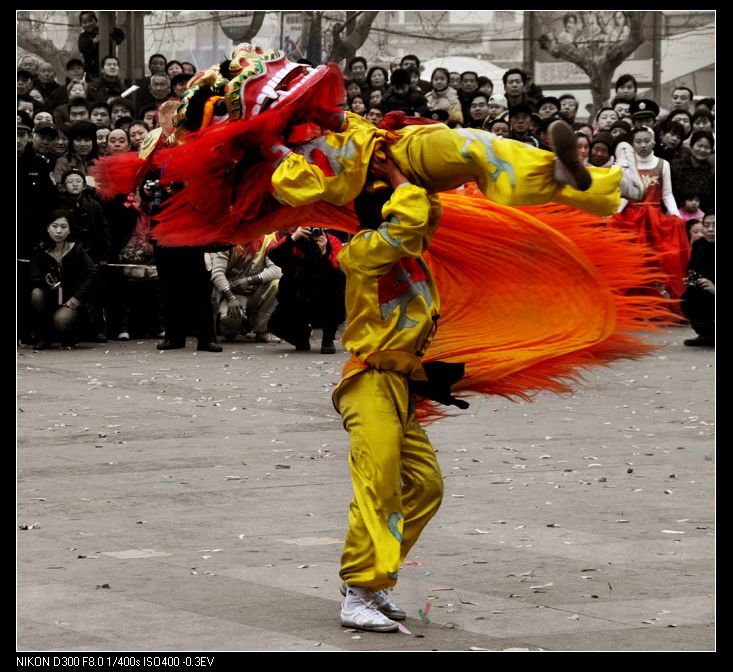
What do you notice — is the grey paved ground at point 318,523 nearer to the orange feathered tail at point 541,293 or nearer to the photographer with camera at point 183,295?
the orange feathered tail at point 541,293

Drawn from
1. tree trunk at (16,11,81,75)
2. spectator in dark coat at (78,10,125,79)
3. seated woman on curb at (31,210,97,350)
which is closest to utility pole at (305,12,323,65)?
spectator in dark coat at (78,10,125,79)

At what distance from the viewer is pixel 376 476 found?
5113mm

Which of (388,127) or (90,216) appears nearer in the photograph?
(388,127)

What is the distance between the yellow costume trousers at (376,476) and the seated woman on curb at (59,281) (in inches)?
335

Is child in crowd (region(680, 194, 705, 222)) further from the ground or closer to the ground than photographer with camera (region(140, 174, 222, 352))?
further from the ground

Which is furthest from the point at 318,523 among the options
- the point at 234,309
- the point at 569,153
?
the point at 234,309

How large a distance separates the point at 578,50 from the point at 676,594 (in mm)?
14578

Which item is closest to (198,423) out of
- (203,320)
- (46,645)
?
(203,320)

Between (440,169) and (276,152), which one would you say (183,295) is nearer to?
(276,152)

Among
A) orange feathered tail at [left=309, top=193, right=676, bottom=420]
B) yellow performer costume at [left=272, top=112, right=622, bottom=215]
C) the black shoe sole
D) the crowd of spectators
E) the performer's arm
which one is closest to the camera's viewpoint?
the black shoe sole

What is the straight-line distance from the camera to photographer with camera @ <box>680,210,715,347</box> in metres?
13.5

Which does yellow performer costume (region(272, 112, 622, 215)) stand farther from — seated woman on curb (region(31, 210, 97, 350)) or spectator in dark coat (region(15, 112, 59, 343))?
spectator in dark coat (region(15, 112, 59, 343))

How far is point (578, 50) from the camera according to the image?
19188 mm

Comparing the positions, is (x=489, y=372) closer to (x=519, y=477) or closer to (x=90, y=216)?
(x=519, y=477)
